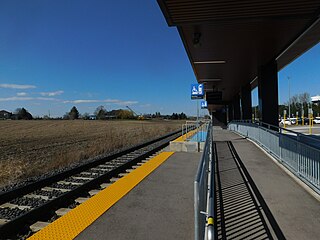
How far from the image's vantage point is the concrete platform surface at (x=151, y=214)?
4176 millimetres

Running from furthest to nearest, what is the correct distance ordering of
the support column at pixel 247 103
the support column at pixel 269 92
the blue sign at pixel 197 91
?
the support column at pixel 247 103, the blue sign at pixel 197 91, the support column at pixel 269 92

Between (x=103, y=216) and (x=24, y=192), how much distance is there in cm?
309

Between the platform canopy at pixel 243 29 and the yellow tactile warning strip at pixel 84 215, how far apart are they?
4.42 metres

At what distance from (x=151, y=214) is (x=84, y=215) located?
1275 millimetres

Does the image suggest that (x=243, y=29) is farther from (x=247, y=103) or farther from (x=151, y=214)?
(x=247, y=103)

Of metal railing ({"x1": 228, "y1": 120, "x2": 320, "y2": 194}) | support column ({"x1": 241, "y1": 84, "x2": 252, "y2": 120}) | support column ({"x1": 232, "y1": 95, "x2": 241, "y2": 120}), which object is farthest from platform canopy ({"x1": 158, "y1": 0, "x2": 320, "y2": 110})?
support column ({"x1": 232, "y1": 95, "x2": 241, "y2": 120})

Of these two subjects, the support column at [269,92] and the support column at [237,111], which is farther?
the support column at [237,111]

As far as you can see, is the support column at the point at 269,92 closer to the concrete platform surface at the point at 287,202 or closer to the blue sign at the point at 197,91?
the blue sign at the point at 197,91

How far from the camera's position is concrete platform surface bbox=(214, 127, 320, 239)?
417cm

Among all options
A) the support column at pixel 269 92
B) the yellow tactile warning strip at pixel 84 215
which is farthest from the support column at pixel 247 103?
the yellow tactile warning strip at pixel 84 215

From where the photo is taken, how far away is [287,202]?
17.6 ft

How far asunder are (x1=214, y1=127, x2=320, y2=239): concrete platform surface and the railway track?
4236 mm

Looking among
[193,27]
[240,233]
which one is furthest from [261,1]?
[240,233]

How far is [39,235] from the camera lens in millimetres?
4223
